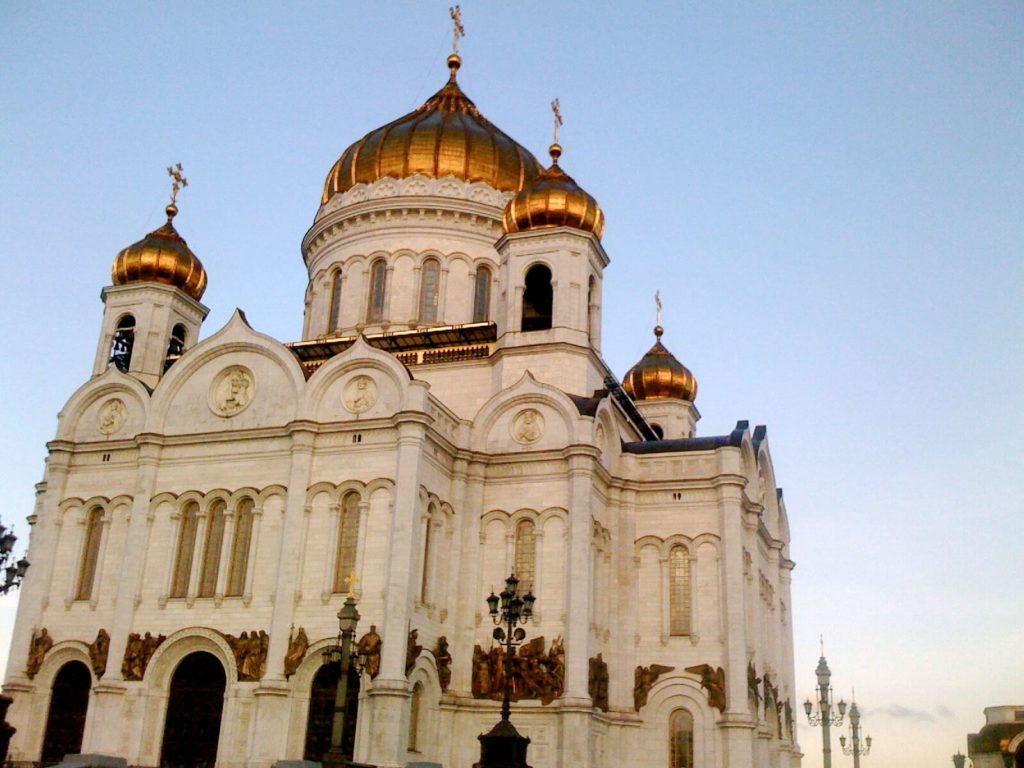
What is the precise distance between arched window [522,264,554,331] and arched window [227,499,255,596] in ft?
27.1

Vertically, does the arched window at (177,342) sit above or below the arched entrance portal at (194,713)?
above

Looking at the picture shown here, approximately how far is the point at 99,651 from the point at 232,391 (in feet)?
21.5

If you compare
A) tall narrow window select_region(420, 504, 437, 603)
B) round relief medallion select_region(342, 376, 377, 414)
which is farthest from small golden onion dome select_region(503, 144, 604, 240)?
tall narrow window select_region(420, 504, 437, 603)

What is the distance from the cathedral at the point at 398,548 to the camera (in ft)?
79.2

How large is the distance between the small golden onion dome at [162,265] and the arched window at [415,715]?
44.7 feet

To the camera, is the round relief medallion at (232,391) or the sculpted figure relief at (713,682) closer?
the sculpted figure relief at (713,682)

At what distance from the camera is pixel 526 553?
26.2m

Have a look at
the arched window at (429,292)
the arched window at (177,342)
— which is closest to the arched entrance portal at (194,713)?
the arched window at (177,342)

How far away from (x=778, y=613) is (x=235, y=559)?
1568cm

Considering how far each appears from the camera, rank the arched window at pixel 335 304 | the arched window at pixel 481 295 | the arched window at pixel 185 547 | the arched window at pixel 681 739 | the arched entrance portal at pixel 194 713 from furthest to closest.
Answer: the arched window at pixel 335 304
the arched window at pixel 481 295
the arched window at pixel 185 547
the arched window at pixel 681 739
the arched entrance portal at pixel 194 713

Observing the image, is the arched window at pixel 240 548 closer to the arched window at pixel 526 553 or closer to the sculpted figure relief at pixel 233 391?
the sculpted figure relief at pixel 233 391

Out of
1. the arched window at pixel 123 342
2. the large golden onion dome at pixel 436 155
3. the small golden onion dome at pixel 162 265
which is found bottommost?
the arched window at pixel 123 342

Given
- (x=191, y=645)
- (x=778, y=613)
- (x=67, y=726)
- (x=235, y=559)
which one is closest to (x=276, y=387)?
(x=235, y=559)

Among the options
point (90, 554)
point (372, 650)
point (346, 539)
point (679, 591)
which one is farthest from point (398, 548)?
point (90, 554)
